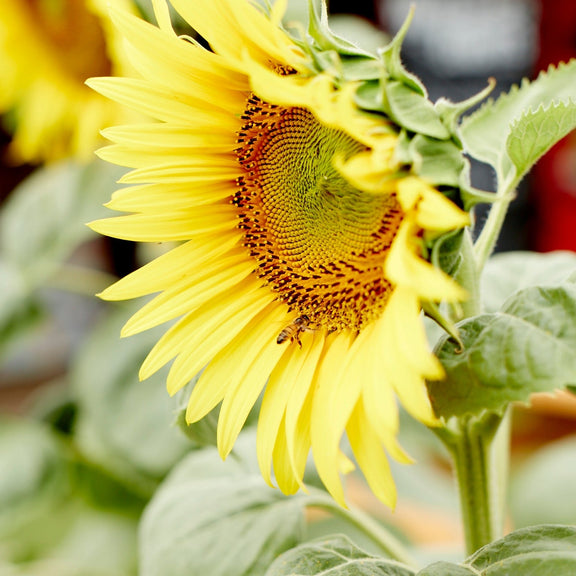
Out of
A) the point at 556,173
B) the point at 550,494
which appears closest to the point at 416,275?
the point at 550,494

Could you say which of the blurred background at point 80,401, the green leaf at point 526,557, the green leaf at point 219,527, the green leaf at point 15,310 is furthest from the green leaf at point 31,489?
the green leaf at point 526,557

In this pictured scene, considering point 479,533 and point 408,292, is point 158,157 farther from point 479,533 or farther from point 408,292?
point 479,533

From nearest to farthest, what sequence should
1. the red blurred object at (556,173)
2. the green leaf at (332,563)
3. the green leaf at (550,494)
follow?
the green leaf at (332,563)
the green leaf at (550,494)
the red blurred object at (556,173)

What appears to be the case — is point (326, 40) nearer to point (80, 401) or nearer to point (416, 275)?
point (416, 275)

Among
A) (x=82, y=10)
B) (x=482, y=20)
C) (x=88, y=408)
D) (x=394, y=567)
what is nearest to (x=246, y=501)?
(x=394, y=567)

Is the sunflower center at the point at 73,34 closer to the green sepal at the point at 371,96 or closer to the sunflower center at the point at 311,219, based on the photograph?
the sunflower center at the point at 311,219

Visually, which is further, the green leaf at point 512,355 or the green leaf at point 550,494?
the green leaf at point 550,494

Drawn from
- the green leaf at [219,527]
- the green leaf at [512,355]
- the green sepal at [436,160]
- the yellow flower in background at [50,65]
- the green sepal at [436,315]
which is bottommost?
the green leaf at [219,527]
